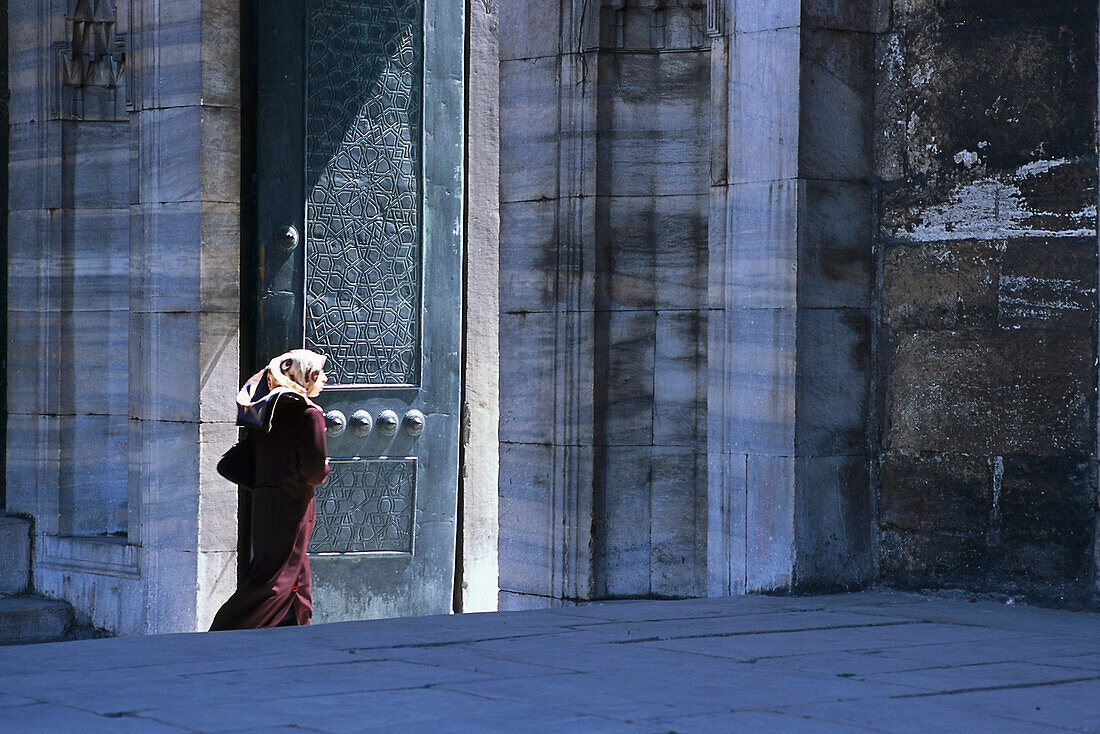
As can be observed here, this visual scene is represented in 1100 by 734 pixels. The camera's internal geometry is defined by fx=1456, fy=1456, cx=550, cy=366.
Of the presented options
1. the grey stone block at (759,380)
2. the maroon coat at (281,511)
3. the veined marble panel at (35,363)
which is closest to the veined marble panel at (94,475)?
the veined marble panel at (35,363)

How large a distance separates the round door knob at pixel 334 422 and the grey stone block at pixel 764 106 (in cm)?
266

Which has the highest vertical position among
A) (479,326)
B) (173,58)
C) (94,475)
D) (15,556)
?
(173,58)

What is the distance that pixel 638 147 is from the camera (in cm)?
663

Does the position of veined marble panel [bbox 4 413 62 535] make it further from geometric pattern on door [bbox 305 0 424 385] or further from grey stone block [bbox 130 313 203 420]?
geometric pattern on door [bbox 305 0 424 385]

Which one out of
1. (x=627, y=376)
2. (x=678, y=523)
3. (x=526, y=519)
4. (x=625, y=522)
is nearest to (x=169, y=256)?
(x=526, y=519)

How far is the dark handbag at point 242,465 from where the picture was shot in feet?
20.5

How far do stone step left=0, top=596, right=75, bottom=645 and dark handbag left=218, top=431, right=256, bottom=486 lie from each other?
2.31 meters

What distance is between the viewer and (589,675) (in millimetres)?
3834

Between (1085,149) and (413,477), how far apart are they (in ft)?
13.1

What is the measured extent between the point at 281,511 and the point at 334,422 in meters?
1.50

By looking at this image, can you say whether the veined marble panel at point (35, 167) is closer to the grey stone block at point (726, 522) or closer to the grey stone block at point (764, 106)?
the grey stone block at point (764, 106)

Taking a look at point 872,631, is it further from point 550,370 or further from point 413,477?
point 413,477

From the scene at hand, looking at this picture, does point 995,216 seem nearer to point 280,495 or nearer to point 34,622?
point 280,495

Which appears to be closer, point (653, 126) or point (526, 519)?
point (653, 126)
